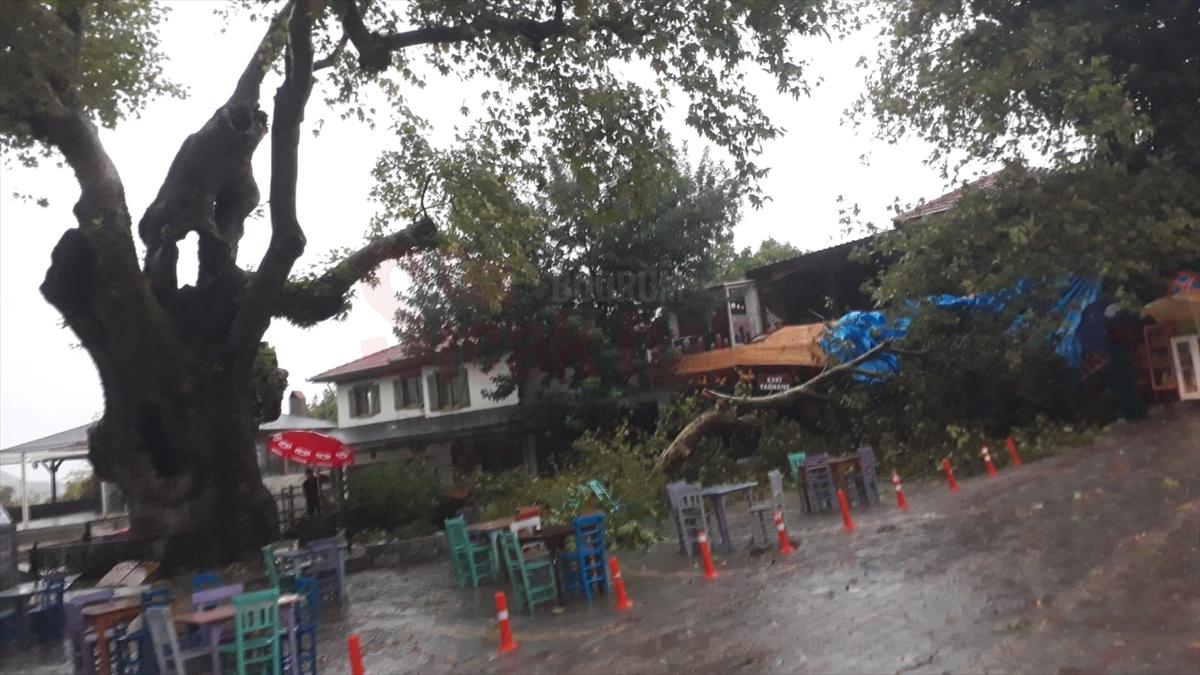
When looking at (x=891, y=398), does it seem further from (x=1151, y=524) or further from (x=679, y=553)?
(x=1151, y=524)

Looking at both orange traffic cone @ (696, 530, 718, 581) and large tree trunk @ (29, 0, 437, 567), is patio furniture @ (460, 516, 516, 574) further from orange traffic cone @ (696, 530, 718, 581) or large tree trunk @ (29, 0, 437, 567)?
large tree trunk @ (29, 0, 437, 567)

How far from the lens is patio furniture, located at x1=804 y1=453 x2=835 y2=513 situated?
16.1m

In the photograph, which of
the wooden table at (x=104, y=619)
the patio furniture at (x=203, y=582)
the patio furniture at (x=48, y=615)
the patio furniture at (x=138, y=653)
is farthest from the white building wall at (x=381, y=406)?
the wooden table at (x=104, y=619)

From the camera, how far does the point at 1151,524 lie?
34.7 feet

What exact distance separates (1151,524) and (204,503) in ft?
48.6

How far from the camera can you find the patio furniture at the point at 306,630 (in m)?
8.36

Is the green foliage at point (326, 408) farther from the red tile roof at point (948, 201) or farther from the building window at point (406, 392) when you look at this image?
the red tile roof at point (948, 201)

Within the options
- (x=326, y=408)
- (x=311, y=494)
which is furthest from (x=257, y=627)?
(x=326, y=408)

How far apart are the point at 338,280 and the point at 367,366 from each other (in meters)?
19.0

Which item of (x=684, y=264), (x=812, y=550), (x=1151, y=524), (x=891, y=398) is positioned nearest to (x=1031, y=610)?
(x=1151, y=524)

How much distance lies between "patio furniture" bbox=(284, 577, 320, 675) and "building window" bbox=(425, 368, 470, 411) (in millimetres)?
22015

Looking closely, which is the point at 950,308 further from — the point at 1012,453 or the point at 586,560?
the point at 586,560

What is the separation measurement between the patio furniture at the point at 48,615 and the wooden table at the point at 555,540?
6.62m

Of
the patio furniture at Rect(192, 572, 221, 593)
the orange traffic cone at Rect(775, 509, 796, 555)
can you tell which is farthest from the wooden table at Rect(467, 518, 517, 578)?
the patio furniture at Rect(192, 572, 221, 593)
